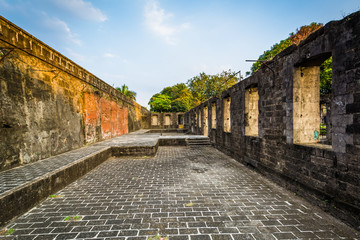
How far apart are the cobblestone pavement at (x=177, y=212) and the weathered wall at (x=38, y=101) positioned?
212 centimetres

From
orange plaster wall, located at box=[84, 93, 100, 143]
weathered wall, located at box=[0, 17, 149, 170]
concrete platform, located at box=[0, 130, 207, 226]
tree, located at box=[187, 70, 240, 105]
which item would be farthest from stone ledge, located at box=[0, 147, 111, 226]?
tree, located at box=[187, 70, 240, 105]

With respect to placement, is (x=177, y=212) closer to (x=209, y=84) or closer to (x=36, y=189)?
(x=36, y=189)

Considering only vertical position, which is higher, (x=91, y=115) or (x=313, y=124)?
(x=91, y=115)

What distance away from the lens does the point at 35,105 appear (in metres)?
5.27

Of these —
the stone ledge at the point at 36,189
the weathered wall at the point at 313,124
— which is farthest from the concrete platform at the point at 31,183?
the weathered wall at the point at 313,124

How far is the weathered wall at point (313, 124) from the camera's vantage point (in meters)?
2.73

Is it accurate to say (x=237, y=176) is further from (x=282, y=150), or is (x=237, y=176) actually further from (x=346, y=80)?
(x=346, y=80)

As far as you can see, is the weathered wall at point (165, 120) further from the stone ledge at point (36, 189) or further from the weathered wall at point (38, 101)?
the stone ledge at point (36, 189)

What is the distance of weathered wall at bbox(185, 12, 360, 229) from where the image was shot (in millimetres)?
2734

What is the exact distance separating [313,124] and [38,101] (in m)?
8.51

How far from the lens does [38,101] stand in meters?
5.41

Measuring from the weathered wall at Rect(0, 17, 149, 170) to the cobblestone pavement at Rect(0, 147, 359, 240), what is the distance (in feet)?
6.94

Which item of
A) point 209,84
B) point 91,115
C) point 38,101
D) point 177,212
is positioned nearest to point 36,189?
point 177,212

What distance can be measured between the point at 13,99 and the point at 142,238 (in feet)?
17.5
